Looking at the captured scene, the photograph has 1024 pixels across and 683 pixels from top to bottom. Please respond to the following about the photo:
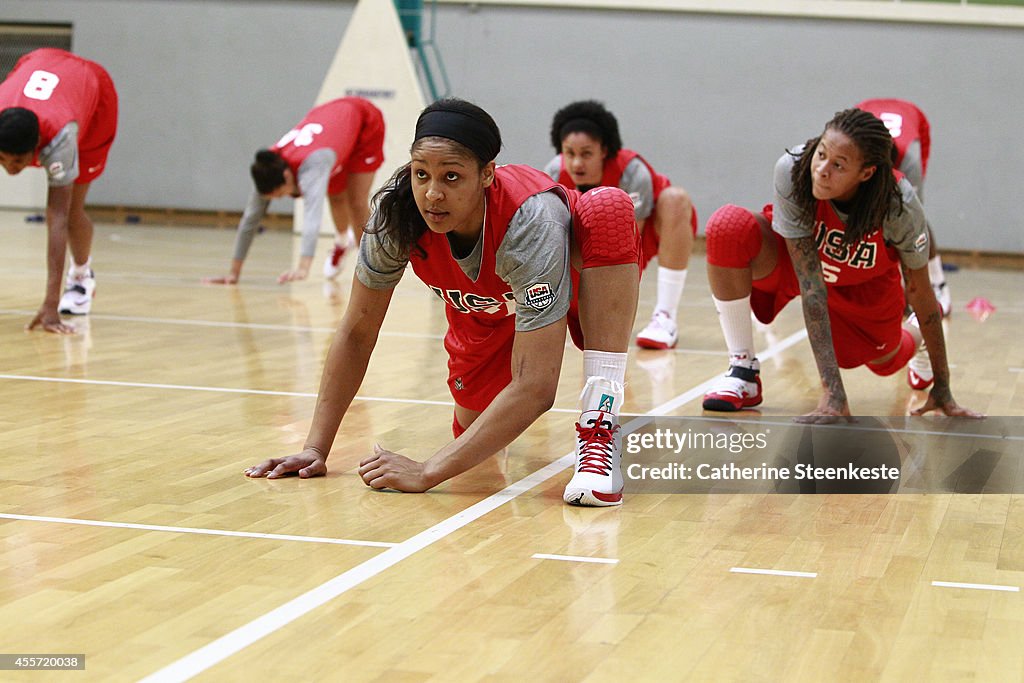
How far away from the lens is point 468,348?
3.10m

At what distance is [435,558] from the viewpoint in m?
2.23

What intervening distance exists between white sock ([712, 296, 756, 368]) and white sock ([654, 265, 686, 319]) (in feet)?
5.08

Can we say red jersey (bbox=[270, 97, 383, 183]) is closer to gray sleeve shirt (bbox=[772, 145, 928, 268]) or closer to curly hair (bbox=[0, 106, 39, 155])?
curly hair (bbox=[0, 106, 39, 155])

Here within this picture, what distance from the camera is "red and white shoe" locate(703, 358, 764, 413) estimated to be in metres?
3.98

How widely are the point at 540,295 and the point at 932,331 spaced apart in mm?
1518

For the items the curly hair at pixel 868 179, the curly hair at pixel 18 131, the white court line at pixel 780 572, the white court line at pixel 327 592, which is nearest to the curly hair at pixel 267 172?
the curly hair at pixel 18 131

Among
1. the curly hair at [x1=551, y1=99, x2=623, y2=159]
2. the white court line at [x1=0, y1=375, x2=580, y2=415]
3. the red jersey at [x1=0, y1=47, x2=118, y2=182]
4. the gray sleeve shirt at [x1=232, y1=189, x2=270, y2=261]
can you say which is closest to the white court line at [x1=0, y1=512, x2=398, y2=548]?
the white court line at [x1=0, y1=375, x2=580, y2=415]

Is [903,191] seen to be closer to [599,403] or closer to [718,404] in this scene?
[718,404]

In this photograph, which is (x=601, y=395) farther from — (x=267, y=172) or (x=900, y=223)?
(x=267, y=172)

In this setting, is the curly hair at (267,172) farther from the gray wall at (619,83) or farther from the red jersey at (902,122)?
the gray wall at (619,83)

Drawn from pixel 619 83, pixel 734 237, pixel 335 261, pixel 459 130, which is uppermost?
pixel 619 83

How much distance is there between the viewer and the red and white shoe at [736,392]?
398 cm

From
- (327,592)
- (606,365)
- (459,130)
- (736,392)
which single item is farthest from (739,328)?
(327,592)

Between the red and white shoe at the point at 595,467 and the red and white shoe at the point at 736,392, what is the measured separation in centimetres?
124
